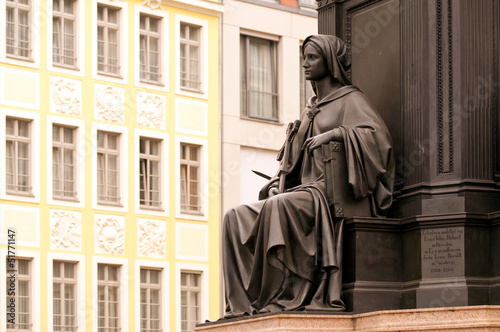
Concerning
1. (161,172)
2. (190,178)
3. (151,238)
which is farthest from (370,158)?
(190,178)

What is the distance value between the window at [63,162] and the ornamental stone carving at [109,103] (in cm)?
85

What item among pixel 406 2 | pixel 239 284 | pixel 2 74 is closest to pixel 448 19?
pixel 406 2

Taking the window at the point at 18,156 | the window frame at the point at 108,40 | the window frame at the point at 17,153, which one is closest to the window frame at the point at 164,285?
the window frame at the point at 17,153

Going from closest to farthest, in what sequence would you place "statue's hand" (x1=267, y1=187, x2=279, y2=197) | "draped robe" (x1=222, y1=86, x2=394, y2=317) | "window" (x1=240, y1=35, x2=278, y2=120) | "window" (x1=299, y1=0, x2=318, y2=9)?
"draped robe" (x1=222, y1=86, x2=394, y2=317), "statue's hand" (x1=267, y1=187, x2=279, y2=197), "window" (x1=240, y1=35, x2=278, y2=120), "window" (x1=299, y1=0, x2=318, y2=9)

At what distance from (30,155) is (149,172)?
3.48 metres

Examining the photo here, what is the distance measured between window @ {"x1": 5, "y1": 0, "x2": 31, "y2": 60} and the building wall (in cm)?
595

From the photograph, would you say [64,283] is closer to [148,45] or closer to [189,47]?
[148,45]

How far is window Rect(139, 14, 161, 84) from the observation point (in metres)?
40.9

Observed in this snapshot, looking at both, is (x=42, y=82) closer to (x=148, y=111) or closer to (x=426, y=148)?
(x=148, y=111)

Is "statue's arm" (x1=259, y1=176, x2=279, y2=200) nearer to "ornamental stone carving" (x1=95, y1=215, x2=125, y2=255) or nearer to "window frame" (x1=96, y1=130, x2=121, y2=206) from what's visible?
"ornamental stone carving" (x1=95, y1=215, x2=125, y2=255)

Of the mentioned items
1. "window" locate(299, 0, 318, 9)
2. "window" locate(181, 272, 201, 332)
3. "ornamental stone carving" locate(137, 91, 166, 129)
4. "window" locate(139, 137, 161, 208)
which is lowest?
"window" locate(181, 272, 201, 332)

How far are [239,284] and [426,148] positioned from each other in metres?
2.08

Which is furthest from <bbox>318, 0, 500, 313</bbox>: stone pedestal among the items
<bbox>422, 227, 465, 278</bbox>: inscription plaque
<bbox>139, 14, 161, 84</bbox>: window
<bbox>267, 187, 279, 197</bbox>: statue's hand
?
<bbox>139, 14, 161, 84</bbox>: window

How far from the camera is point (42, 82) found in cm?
3847
